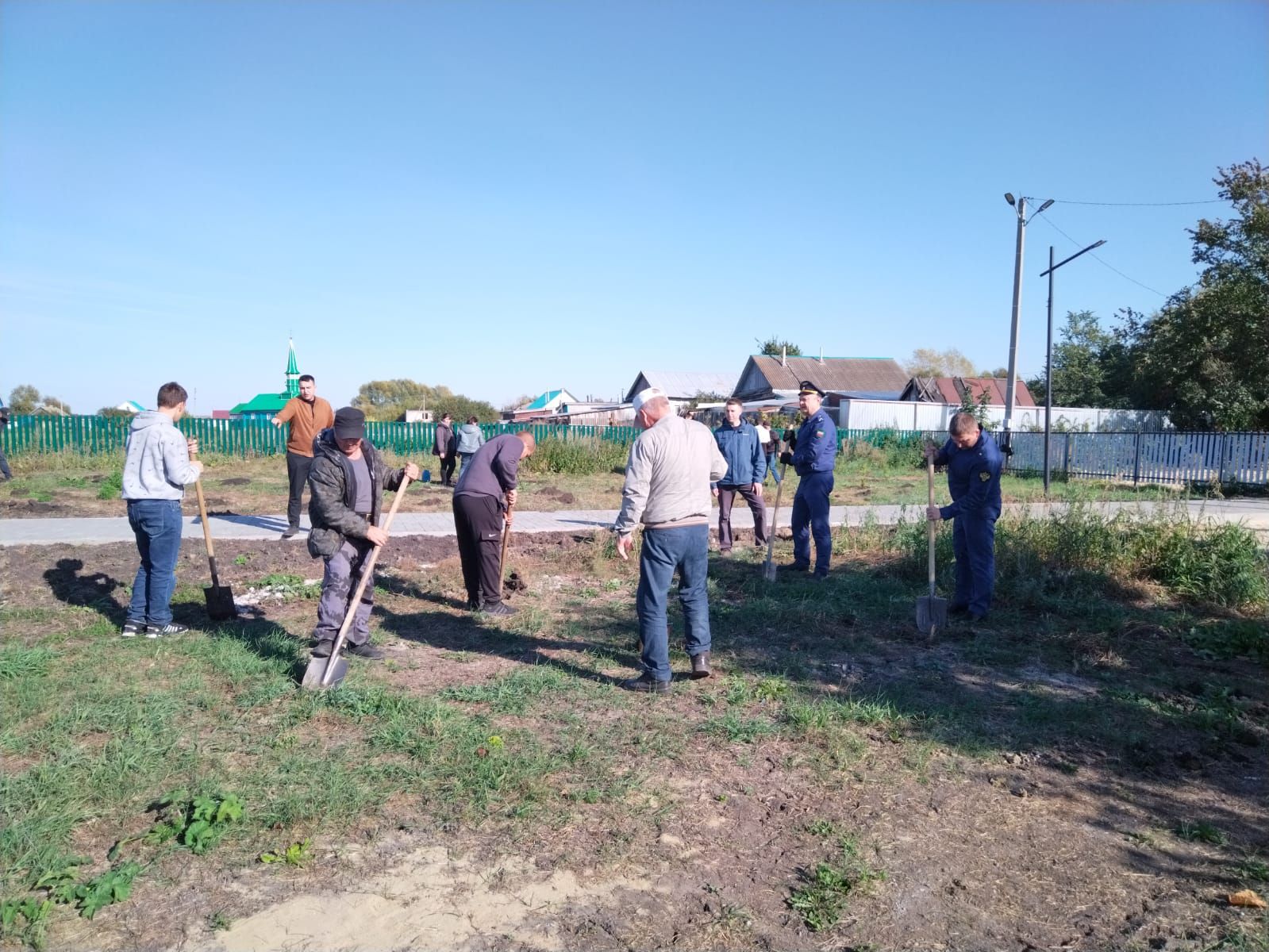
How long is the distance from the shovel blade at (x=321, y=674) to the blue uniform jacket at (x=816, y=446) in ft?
16.7

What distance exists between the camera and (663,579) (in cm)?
495

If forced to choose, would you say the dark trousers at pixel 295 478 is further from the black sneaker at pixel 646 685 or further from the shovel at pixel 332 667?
the black sneaker at pixel 646 685

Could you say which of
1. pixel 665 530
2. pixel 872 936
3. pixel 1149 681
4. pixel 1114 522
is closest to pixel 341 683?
pixel 665 530

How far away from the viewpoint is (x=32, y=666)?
201 inches

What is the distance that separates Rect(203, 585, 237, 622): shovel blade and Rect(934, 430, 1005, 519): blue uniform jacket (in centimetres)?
568

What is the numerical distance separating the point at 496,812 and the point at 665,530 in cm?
197

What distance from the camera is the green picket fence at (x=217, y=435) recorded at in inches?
789

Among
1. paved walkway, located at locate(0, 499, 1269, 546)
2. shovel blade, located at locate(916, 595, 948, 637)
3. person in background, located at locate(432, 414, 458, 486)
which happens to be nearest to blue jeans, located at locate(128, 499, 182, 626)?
paved walkway, located at locate(0, 499, 1269, 546)

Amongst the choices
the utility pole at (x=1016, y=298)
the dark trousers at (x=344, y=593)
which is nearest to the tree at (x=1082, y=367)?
the utility pole at (x=1016, y=298)

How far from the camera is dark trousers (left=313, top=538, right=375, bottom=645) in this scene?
5207 mm

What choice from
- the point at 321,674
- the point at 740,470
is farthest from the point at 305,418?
the point at 321,674

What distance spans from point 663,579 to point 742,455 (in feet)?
16.2

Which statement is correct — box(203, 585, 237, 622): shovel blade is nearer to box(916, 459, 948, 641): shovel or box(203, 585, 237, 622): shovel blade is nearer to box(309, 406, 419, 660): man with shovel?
box(309, 406, 419, 660): man with shovel

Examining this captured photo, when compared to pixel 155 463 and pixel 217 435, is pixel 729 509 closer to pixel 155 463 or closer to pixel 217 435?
pixel 155 463
